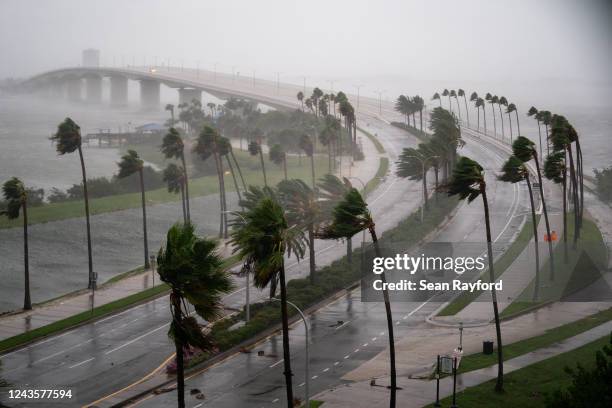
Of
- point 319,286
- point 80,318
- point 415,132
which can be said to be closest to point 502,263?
point 319,286

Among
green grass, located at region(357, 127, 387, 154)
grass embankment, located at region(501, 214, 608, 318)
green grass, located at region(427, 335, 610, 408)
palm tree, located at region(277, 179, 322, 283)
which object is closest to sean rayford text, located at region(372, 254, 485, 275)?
palm tree, located at region(277, 179, 322, 283)

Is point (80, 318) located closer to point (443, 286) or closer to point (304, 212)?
point (304, 212)

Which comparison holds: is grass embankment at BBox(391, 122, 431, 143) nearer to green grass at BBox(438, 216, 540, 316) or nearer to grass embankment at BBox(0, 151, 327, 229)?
grass embankment at BBox(0, 151, 327, 229)

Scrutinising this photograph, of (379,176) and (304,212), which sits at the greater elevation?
(304,212)

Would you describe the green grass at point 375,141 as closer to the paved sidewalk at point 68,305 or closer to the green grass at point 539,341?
the paved sidewalk at point 68,305

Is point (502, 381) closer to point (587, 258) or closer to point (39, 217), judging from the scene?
point (587, 258)
